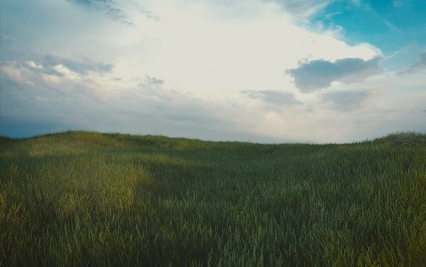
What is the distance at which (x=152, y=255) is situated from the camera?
2277mm

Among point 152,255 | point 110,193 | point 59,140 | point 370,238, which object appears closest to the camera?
point 152,255

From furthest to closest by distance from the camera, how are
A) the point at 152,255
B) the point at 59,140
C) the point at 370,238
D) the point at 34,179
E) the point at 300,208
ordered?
the point at 59,140 < the point at 34,179 < the point at 300,208 < the point at 370,238 < the point at 152,255

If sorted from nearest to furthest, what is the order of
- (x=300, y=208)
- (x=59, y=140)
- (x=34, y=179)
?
1. (x=300, y=208)
2. (x=34, y=179)
3. (x=59, y=140)

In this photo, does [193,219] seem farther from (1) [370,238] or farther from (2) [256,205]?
(1) [370,238]

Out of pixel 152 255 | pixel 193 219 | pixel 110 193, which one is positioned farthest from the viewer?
pixel 110 193

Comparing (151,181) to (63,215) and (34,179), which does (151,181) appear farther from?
(63,215)

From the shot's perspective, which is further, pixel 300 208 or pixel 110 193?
pixel 110 193

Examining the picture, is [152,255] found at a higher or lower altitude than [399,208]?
lower

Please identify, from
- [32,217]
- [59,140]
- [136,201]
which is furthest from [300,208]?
[59,140]

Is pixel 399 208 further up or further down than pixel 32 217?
further up

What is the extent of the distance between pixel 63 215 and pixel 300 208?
2418mm

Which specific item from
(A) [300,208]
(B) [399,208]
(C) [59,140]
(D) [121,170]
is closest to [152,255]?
(A) [300,208]

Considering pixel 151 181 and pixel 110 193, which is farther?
pixel 151 181

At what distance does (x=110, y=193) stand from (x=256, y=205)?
1801mm
